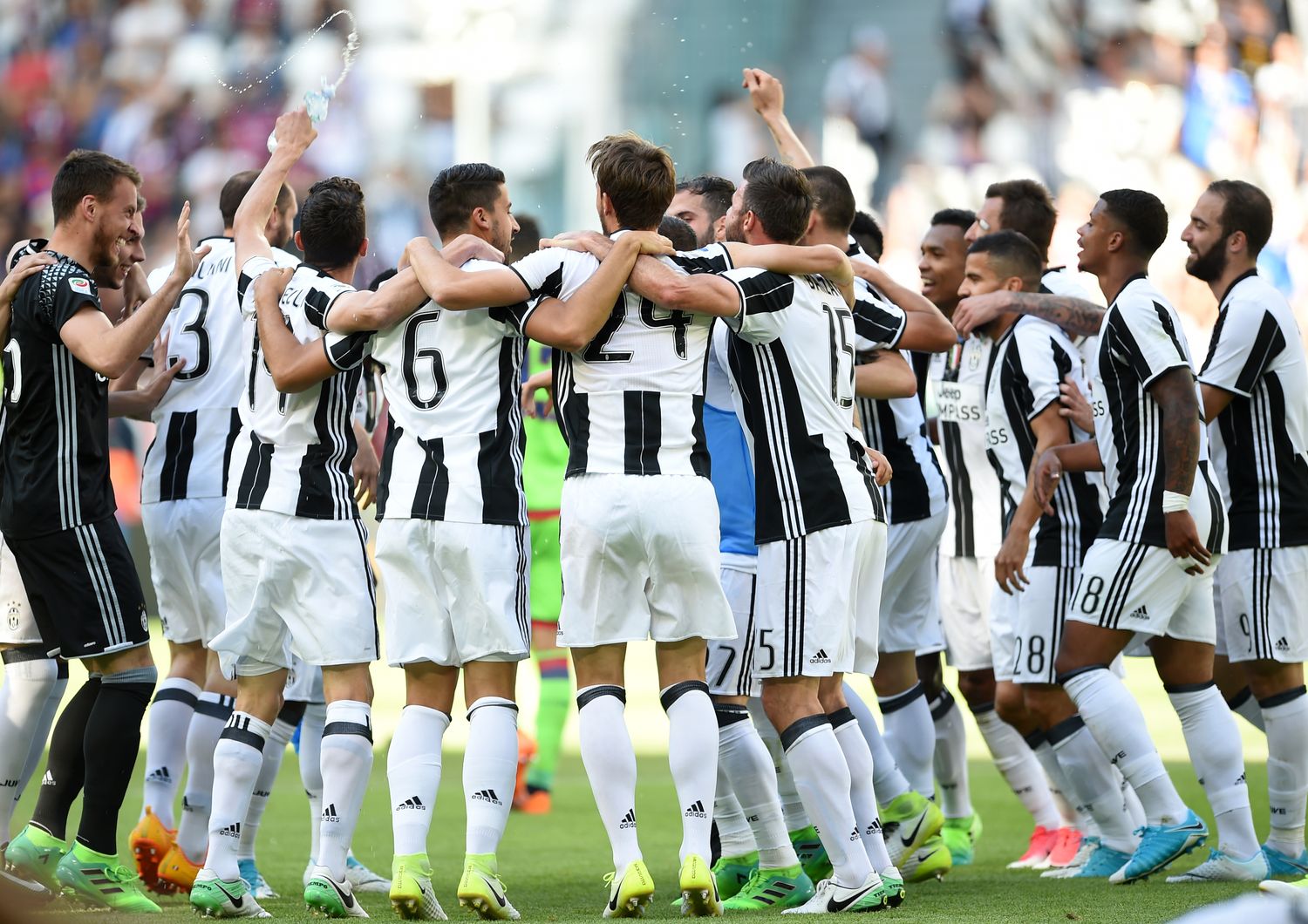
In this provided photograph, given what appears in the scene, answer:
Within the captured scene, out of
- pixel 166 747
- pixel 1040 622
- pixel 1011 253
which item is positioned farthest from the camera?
pixel 1011 253

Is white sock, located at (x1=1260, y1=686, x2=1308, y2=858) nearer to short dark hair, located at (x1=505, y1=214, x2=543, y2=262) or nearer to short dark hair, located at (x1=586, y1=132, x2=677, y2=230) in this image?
short dark hair, located at (x1=586, y1=132, x2=677, y2=230)

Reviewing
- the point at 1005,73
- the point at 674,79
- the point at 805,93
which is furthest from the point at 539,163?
the point at 1005,73

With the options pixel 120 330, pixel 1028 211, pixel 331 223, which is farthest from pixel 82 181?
pixel 1028 211

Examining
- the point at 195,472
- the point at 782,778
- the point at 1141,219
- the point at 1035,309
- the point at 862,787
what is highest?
the point at 1141,219

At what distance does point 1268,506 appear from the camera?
6227 mm

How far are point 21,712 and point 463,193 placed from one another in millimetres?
2538

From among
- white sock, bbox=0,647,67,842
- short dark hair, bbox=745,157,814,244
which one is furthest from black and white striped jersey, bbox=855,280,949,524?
white sock, bbox=0,647,67,842

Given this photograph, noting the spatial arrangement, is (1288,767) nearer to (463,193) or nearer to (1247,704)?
(1247,704)

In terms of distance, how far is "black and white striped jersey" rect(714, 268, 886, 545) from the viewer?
525cm

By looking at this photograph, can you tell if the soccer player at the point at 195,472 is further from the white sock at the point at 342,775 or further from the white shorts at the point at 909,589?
the white shorts at the point at 909,589

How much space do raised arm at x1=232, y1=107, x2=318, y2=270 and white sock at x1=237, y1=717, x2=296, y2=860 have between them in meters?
1.73

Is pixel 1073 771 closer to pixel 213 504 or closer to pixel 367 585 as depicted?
pixel 367 585

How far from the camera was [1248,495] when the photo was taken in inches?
247

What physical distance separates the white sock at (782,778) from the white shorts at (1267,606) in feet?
5.86
